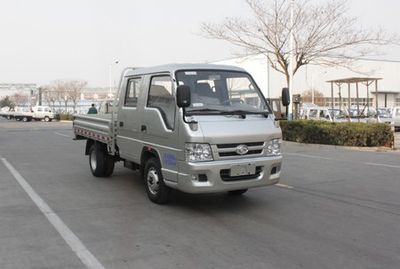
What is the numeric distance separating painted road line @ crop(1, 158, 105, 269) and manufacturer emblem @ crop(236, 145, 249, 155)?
2.47m

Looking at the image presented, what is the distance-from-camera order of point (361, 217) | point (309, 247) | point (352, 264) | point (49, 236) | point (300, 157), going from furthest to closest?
1. point (300, 157)
2. point (361, 217)
3. point (49, 236)
4. point (309, 247)
5. point (352, 264)

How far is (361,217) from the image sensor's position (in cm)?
676

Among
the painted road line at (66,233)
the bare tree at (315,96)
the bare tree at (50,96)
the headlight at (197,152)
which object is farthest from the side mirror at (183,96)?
the bare tree at (50,96)

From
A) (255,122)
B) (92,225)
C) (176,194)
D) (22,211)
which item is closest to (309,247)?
(255,122)

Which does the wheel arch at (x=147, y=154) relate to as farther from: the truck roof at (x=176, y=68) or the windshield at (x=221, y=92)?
the truck roof at (x=176, y=68)

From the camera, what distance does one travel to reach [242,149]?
22.3 ft

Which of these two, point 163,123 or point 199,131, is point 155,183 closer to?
point 163,123

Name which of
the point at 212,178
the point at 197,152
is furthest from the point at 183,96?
the point at 212,178

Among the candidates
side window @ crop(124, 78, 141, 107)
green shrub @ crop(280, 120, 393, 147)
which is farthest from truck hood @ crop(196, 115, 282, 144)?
green shrub @ crop(280, 120, 393, 147)

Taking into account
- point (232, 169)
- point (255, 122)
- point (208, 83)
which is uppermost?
point (208, 83)

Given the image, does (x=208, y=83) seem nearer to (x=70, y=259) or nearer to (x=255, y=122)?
(x=255, y=122)

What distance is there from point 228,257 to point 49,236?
2.27 m

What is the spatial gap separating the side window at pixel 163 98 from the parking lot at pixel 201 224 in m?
1.40

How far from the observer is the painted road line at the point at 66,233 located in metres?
4.93
